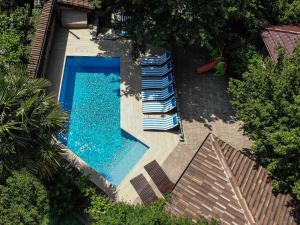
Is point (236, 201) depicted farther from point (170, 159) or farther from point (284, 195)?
point (170, 159)

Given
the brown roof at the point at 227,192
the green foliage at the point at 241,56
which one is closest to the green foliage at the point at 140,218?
the brown roof at the point at 227,192

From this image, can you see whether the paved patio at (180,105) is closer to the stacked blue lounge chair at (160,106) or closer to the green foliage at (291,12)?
the stacked blue lounge chair at (160,106)

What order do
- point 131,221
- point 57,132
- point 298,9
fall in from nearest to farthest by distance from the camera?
point 131,221
point 57,132
point 298,9

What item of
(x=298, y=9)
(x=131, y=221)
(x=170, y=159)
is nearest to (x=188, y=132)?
(x=170, y=159)

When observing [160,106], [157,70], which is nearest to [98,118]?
[160,106]

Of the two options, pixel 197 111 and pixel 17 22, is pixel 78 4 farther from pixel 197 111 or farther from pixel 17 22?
pixel 197 111

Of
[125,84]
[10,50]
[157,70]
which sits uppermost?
[10,50]

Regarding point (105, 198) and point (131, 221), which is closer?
point (131, 221)
